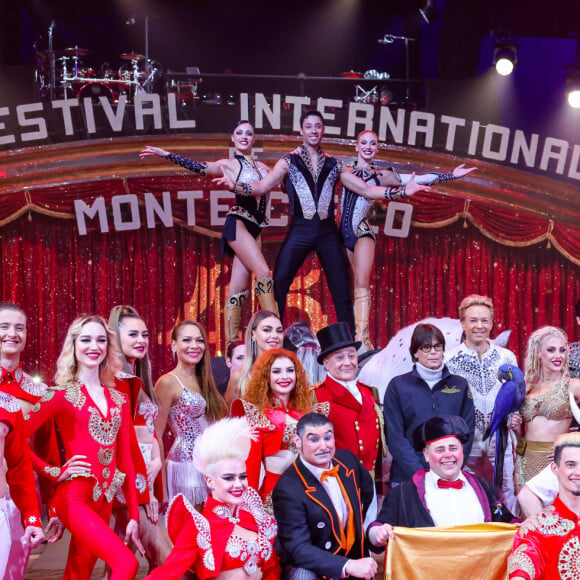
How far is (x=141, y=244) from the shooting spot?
9734 millimetres

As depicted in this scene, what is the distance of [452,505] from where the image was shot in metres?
3.97

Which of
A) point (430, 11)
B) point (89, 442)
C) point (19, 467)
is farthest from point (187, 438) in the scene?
point (430, 11)

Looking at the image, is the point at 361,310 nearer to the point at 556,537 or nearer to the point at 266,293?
the point at 266,293

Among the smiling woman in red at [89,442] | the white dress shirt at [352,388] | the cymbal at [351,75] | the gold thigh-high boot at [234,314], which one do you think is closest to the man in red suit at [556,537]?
the white dress shirt at [352,388]

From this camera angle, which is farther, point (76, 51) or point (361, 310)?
A: point (76, 51)

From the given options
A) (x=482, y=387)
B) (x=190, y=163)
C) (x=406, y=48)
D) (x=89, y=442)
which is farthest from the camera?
(x=406, y=48)

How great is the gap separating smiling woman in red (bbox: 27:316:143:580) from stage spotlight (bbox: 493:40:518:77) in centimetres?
577

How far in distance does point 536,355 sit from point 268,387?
4.91ft

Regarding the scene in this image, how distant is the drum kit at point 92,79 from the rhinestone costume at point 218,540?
6.07 meters

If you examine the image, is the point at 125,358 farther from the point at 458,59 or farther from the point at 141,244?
the point at 458,59

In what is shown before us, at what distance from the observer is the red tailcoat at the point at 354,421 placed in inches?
184

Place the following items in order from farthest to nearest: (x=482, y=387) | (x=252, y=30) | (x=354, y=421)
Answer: (x=252, y=30)
(x=482, y=387)
(x=354, y=421)

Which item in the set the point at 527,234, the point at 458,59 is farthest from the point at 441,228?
the point at 458,59

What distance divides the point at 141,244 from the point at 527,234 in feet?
12.6
